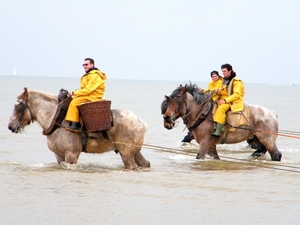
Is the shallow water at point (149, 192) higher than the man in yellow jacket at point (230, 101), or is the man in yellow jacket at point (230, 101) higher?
the man in yellow jacket at point (230, 101)

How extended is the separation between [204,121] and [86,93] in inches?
131

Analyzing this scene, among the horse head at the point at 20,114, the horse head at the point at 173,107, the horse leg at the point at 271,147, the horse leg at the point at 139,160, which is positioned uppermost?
the horse head at the point at 173,107

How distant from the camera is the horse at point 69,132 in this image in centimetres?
1252

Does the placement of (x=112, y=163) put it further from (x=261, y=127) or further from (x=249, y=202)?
(x=249, y=202)

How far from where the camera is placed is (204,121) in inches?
580

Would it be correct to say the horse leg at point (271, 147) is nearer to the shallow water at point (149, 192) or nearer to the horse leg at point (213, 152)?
the shallow water at point (149, 192)

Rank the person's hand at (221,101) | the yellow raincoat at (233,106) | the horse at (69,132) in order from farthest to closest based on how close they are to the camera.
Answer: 1. the yellow raincoat at (233,106)
2. the person's hand at (221,101)
3. the horse at (69,132)

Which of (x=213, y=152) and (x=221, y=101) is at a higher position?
(x=221, y=101)

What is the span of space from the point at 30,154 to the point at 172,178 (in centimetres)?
534

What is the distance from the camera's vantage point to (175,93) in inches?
572

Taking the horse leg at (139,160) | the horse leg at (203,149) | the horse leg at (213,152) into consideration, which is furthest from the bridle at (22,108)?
the horse leg at (213,152)

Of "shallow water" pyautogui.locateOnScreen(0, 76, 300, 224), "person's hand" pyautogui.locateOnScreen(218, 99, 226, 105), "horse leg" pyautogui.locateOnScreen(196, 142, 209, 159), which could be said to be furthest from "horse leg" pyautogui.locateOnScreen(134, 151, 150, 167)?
"person's hand" pyautogui.locateOnScreen(218, 99, 226, 105)

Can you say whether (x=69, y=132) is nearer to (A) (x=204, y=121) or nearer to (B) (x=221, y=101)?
(A) (x=204, y=121)

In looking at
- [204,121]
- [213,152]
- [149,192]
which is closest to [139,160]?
[204,121]
